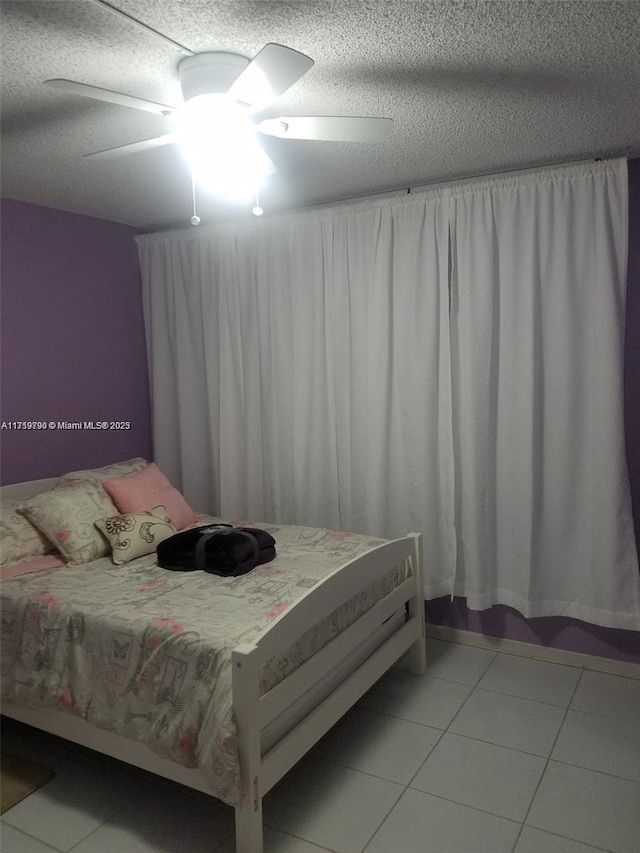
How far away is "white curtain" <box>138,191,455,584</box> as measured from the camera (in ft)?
11.0

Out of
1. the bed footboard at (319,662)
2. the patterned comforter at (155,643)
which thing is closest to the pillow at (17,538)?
the patterned comforter at (155,643)

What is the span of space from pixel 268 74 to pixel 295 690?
184cm

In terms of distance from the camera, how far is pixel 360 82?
2.05 meters

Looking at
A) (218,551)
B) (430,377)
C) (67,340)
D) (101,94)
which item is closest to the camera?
(101,94)

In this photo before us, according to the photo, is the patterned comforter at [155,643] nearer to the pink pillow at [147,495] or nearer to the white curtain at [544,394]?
the pink pillow at [147,495]

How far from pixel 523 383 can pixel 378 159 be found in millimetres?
1227

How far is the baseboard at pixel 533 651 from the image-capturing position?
309cm

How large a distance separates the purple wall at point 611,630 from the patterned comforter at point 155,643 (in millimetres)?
852

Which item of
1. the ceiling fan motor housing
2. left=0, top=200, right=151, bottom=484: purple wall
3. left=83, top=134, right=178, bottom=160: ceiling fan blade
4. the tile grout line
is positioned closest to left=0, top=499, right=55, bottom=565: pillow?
left=0, top=200, right=151, bottom=484: purple wall

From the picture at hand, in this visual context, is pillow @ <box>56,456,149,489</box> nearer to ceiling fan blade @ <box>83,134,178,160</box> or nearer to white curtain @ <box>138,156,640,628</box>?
white curtain @ <box>138,156,640,628</box>

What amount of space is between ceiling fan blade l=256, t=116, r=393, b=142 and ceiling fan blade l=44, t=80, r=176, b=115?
306mm

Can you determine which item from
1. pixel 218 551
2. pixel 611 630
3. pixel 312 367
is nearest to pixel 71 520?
pixel 218 551

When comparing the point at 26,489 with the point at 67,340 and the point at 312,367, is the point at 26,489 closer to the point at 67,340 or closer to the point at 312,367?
the point at 67,340

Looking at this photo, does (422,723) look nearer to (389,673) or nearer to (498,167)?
(389,673)
